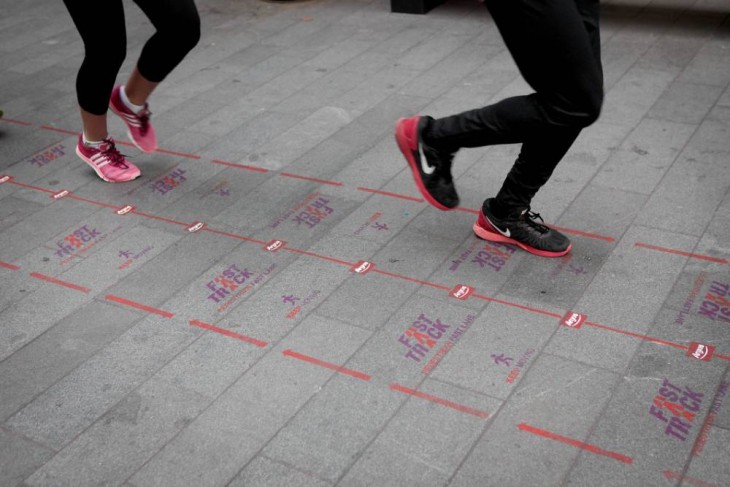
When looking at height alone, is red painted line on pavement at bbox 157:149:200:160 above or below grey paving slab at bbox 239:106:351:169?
above

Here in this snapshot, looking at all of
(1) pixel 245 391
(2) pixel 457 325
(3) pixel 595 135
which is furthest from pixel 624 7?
(1) pixel 245 391

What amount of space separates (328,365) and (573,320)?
793 millimetres

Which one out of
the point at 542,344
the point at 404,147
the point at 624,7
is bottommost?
the point at 624,7

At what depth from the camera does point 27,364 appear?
2.56 metres

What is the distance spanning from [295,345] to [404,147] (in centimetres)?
78

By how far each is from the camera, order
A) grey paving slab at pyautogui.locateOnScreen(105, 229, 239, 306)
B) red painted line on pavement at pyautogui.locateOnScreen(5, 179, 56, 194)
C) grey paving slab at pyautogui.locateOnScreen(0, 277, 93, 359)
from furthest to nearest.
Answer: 1. red painted line on pavement at pyautogui.locateOnScreen(5, 179, 56, 194)
2. grey paving slab at pyautogui.locateOnScreen(105, 229, 239, 306)
3. grey paving slab at pyautogui.locateOnScreen(0, 277, 93, 359)

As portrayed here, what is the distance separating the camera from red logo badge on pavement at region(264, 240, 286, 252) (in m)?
3.07

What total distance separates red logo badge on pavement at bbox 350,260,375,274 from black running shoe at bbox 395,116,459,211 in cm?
35

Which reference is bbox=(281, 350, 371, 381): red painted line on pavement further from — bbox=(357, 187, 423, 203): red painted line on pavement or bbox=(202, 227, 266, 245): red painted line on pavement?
bbox=(357, 187, 423, 203): red painted line on pavement

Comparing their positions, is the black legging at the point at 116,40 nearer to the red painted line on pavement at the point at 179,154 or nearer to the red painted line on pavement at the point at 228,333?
the red painted line on pavement at the point at 179,154

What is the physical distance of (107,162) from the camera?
367 centimetres

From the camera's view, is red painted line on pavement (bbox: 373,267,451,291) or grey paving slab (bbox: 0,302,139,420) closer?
grey paving slab (bbox: 0,302,139,420)

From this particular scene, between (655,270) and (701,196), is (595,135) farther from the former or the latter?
(655,270)

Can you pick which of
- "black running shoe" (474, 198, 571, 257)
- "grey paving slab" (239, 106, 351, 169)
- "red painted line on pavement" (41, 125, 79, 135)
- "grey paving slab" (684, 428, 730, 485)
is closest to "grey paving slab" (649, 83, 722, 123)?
"black running shoe" (474, 198, 571, 257)
